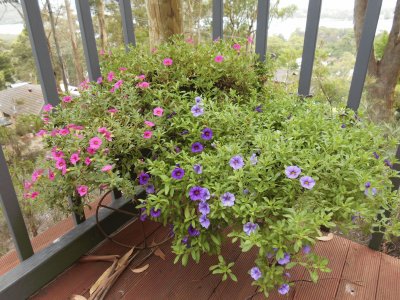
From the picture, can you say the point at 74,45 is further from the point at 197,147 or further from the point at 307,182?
the point at 307,182

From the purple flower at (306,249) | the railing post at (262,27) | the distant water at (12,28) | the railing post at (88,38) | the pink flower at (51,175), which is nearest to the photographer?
the purple flower at (306,249)

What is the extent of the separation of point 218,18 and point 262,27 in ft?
0.93

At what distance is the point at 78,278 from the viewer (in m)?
1.41

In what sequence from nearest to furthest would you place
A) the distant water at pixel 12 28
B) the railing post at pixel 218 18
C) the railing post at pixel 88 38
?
the railing post at pixel 88 38
the railing post at pixel 218 18
the distant water at pixel 12 28

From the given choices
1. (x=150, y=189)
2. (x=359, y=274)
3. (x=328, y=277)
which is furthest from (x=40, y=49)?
(x=359, y=274)

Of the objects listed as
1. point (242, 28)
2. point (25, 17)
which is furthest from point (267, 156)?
point (242, 28)

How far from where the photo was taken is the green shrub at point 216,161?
3.16 feet

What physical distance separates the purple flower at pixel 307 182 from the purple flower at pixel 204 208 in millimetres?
297

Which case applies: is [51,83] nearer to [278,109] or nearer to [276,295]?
[278,109]

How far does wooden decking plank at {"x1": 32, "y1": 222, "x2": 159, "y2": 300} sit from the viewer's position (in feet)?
4.40

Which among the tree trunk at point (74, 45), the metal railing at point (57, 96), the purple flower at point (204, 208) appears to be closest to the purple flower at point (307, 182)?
the purple flower at point (204, 208)

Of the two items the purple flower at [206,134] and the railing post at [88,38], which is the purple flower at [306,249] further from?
the railing post at [88,38]

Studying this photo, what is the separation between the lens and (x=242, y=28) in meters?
10.7

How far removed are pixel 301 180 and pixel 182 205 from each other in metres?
A: 0.41
